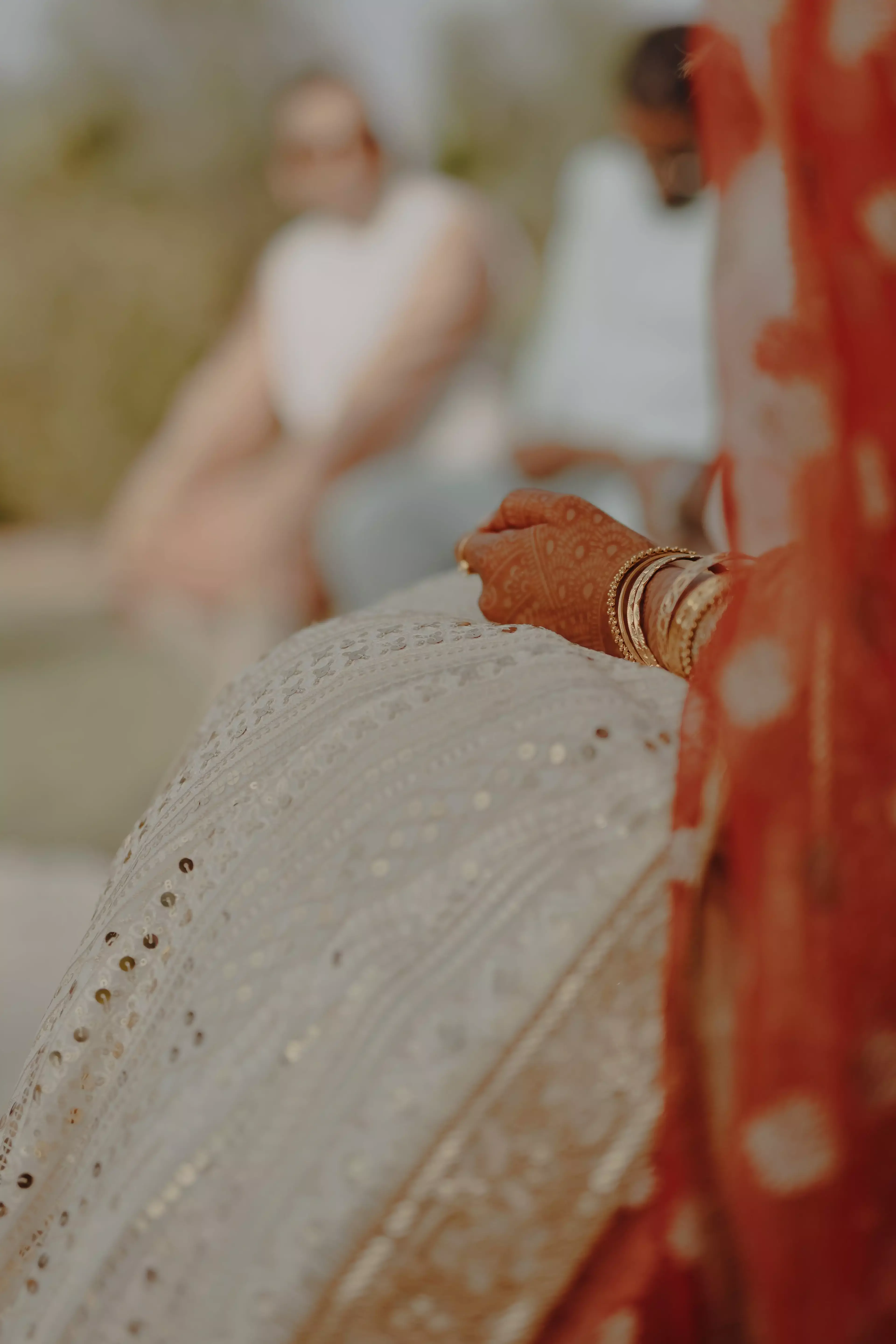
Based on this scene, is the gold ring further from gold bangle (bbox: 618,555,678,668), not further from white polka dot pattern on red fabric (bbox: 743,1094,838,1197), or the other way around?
white polka dot pattern on red fabric (bbox: 743,1094,838,1197)

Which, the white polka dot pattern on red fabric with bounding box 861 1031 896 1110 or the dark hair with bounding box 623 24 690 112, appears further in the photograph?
the dark hair with bounding box 623 24 690 112

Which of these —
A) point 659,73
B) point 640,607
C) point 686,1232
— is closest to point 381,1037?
point 686,1232

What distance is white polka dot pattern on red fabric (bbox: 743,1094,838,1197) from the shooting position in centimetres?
33

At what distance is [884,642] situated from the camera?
348mm

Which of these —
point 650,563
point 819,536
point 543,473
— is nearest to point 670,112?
point 543,473

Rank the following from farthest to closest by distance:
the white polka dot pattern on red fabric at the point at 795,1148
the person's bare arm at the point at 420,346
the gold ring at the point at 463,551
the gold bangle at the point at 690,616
Answer: the person's bare arm at the point at 420,346
the gold ring at the point at 463,551
the gold bangle at the point at 690,616
the white polka dot pattern on red fabric at the point at 795,1148

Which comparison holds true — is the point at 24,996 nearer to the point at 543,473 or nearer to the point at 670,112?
the point at 543,473

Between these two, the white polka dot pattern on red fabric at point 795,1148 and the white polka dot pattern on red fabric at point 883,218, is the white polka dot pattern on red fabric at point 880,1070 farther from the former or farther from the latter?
the white polka dot pattern on red fabric at point 883,218

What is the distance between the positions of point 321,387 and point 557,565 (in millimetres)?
1684

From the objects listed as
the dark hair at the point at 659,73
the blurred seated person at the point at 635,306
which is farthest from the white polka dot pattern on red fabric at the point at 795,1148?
the dark hair at the point at 659,73

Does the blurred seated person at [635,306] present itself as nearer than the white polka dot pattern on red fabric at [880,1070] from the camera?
No

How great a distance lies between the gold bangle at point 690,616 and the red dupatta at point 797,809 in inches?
3.1

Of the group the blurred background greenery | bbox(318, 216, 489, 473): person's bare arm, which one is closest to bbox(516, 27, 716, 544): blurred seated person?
Answer: bbox(318, 216, 489, 473): person's bare arm

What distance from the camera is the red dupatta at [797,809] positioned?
1.11ft
